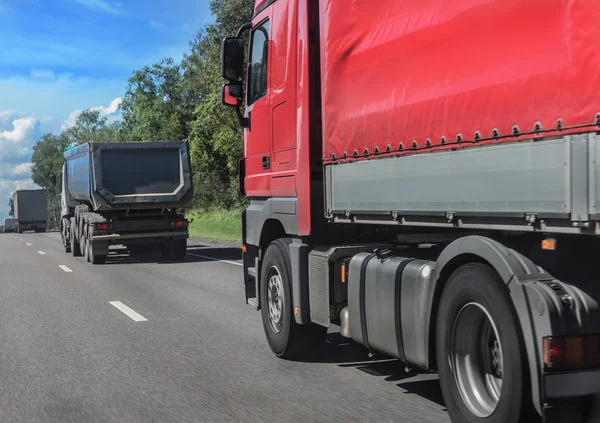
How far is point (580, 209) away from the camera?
313 cm

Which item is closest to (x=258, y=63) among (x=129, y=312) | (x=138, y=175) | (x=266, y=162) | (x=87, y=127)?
(x=266, y=162)

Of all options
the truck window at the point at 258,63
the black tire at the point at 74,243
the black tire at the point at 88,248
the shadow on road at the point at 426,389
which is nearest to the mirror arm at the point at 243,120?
the truck window at the point at 258,63

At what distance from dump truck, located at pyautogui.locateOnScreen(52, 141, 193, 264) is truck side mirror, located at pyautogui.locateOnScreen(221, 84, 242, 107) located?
10.7 m

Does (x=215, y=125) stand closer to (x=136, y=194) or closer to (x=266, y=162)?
(x=136, y=194)

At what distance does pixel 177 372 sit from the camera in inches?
243

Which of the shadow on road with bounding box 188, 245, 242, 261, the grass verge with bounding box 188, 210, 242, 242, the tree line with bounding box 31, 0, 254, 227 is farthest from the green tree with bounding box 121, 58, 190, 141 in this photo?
the shadow on road with bounding box 188, 245, 242, 261

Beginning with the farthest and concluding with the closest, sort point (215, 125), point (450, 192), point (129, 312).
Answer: point (215, 125)
point (129, 312)
point (450, 192)

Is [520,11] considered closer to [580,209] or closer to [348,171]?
[580,209]

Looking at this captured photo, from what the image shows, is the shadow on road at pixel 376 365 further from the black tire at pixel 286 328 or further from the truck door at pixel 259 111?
the truck door at pixel 259 111

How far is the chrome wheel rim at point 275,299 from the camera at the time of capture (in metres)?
6.56

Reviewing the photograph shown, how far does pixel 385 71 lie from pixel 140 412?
2811mm

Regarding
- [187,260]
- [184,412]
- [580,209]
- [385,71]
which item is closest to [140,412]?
[184,412]

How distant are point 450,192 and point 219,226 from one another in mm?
30281

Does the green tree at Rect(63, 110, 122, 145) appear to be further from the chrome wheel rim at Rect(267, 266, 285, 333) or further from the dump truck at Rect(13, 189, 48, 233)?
the chrome wheel rim at Rect(267, 266, 285, 333)
